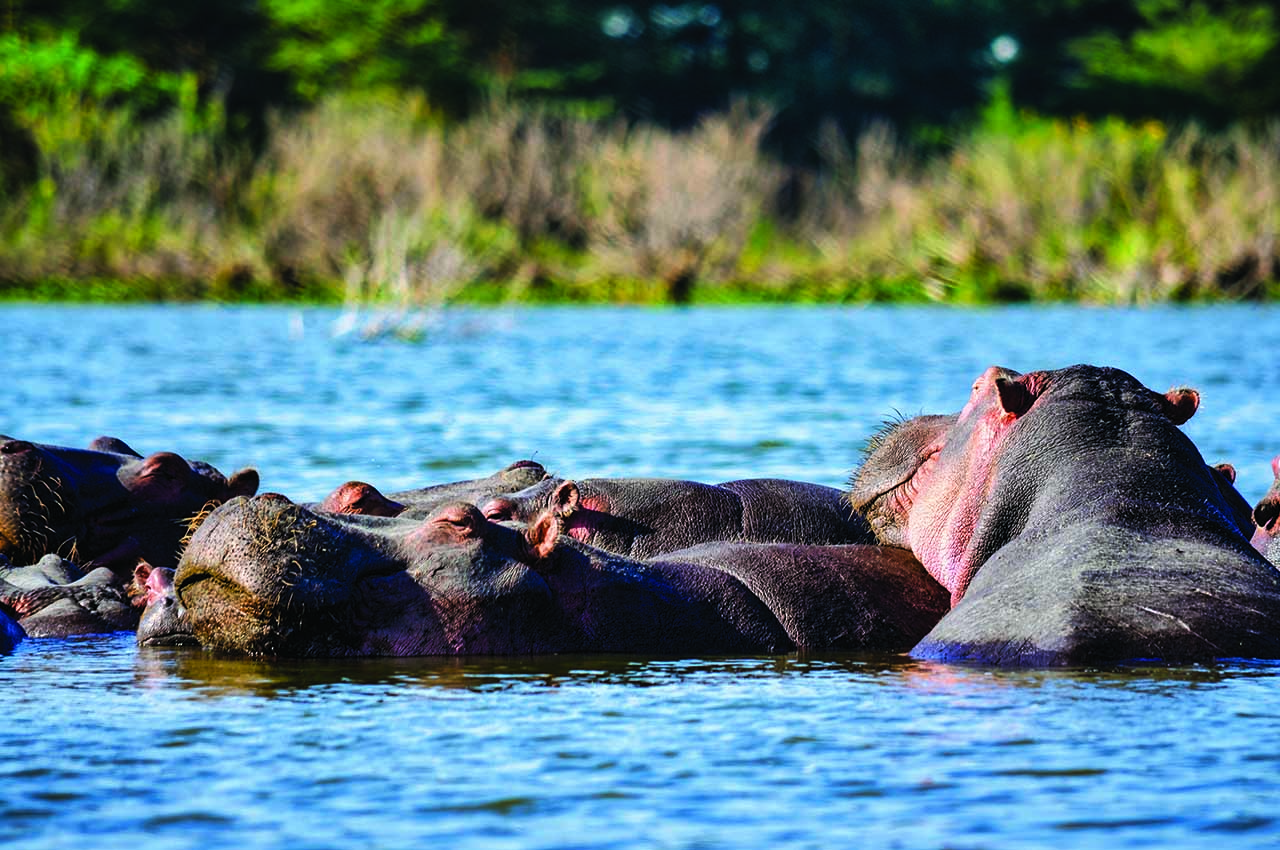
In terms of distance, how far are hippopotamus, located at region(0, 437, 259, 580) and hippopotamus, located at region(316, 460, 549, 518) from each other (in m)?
0.65

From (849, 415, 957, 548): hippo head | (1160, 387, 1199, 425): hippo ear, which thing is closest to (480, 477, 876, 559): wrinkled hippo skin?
(849, 415, 957, 548): hippo head

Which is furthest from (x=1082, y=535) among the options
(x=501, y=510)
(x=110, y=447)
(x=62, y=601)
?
(x=110, y=447)

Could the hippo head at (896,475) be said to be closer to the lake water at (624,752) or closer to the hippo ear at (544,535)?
the lake water at (624,752)

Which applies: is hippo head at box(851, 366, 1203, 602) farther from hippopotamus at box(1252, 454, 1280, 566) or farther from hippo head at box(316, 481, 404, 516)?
hippo head at box(316, 481, 404, 516)

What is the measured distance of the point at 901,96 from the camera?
194 ft

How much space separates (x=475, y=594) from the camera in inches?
253

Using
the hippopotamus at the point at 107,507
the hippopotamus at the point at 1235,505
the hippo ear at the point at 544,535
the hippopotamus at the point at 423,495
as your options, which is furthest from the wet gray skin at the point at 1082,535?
the hippopotamus at the point at 107,507

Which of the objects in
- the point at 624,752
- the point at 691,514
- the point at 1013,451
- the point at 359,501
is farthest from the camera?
the point at 691,514

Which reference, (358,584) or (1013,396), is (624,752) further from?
(1013,396)

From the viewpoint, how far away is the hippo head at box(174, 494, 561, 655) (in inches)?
245

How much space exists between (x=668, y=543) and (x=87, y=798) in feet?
9.69

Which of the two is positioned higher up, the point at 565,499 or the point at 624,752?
the point at 565,499

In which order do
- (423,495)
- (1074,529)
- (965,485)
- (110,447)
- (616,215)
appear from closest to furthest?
(1074,529), (965,485), (423,495), (110,447), (616,215)

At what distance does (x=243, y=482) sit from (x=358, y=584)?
78.2 inches
